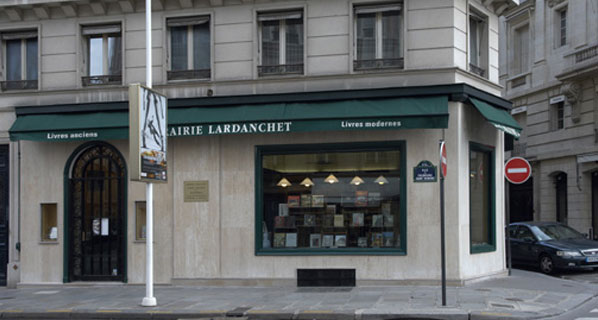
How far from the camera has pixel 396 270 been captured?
45.0 ft

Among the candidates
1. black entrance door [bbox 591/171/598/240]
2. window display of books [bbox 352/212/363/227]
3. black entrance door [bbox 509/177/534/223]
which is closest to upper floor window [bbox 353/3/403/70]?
window display of books [bbox 352/212/363/227]

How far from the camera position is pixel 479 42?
610 inches

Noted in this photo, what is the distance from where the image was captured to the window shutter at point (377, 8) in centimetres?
1420

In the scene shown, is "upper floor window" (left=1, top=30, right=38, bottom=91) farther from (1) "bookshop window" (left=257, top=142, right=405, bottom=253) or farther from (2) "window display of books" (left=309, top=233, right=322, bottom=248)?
(2) "window display of books" (left=309, top=233, right=322, bottom=248)

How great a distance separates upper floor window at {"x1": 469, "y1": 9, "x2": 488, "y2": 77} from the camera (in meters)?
15.2

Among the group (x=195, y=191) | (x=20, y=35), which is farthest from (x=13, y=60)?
(x=195, y=191)

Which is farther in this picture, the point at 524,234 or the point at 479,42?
the point at 524,234

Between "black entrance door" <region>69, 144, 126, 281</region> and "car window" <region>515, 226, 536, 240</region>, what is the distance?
1124 cm

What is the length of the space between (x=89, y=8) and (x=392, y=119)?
8.15 meters

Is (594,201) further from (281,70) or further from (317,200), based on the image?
(281,70)

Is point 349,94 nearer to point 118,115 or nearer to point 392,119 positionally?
point 392,119

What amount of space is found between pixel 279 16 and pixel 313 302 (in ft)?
22.3

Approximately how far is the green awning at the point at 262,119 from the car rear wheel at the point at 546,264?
6.38 meters

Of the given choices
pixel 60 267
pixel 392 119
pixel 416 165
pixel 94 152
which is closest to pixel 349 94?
pixel 392 119
